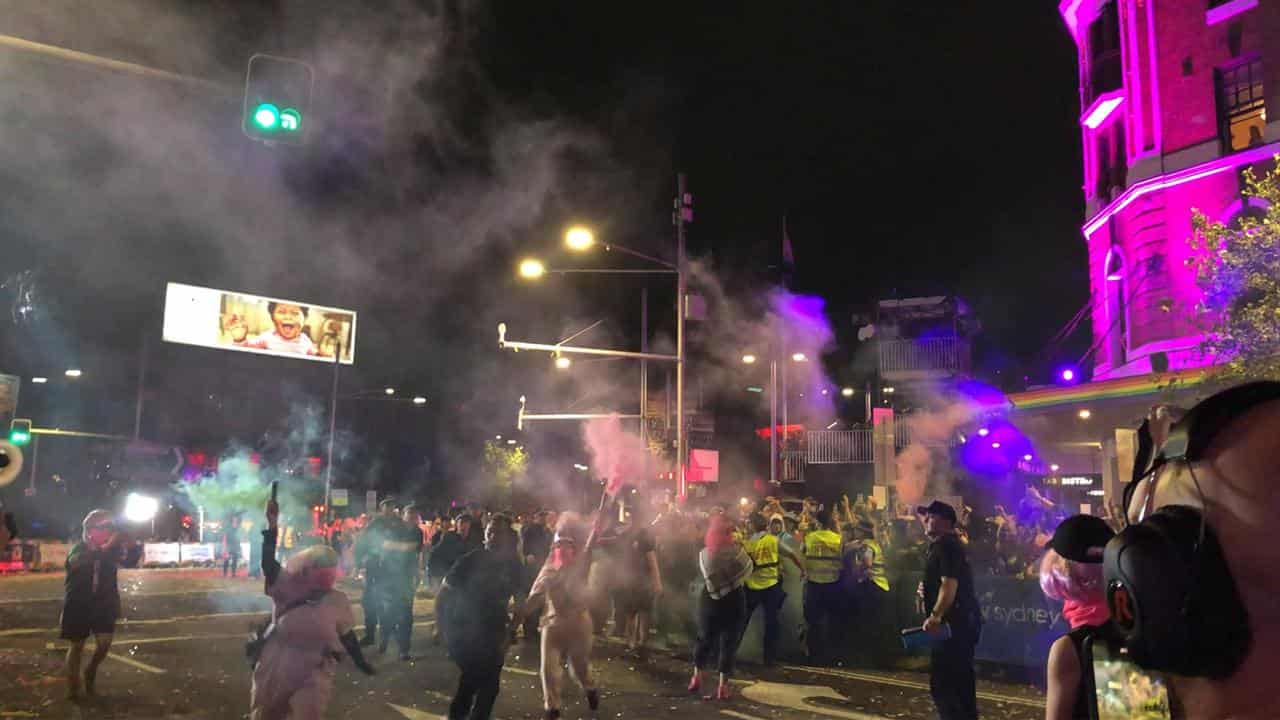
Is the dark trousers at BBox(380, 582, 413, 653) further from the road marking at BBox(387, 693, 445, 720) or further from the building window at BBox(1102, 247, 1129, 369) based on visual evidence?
the building window at BBox(1102, 247, 1129, 369)

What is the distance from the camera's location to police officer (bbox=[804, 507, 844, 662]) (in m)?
11.4

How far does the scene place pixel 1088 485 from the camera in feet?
71.6

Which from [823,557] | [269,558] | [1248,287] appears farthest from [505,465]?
[269,558]

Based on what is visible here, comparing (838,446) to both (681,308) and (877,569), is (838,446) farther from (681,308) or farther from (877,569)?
(877,569)

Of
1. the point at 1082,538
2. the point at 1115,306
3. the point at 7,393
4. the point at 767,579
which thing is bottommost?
the point at 767,579

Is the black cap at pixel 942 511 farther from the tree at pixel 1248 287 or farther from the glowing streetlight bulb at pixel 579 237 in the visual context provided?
the glowing streetlight bulb at pixel 579 237

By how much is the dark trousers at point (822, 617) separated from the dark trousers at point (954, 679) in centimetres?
570

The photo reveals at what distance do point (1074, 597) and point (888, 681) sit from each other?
25.8 ft

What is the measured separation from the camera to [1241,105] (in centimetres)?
1723

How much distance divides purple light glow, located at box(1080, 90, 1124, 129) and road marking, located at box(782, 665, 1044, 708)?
16.0 m

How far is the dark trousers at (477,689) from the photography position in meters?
→ 6.35

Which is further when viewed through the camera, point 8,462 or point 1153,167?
point 1153,167

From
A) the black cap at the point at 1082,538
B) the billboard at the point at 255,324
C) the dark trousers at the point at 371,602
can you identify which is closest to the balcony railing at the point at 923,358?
the dark trousers at the point at 371,602

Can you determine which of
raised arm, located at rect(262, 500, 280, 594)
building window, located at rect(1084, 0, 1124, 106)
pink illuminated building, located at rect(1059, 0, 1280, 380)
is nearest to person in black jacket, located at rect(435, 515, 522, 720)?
raised arm, located at rect(262, 500, 280, 594)
